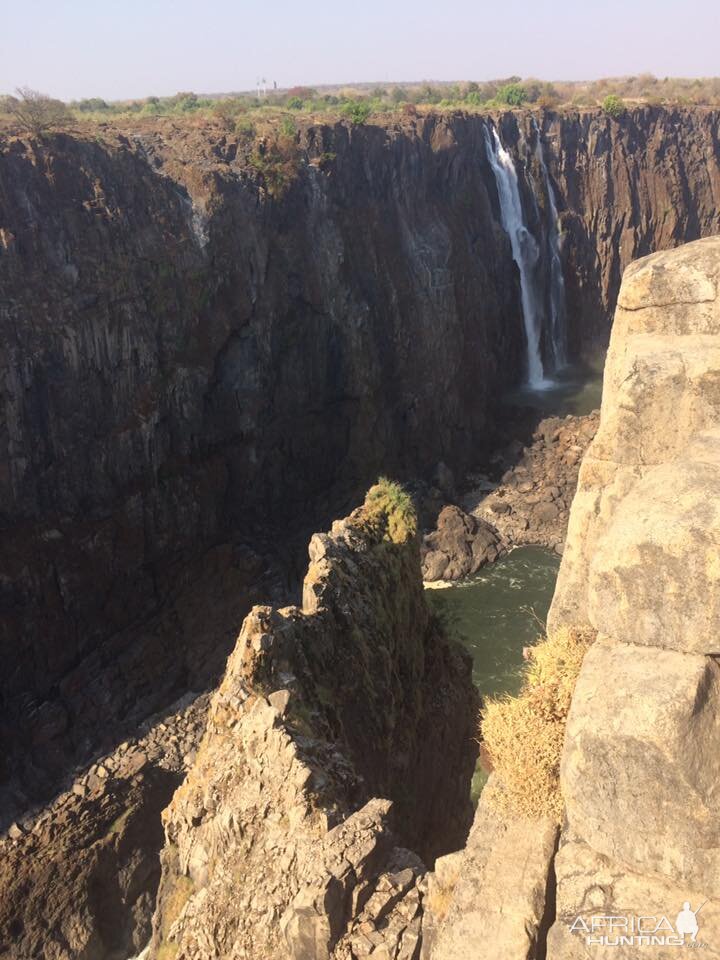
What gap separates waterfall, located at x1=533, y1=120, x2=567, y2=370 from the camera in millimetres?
64000

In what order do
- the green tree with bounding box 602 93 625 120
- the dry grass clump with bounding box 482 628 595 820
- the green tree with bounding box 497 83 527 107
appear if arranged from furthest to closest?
the green tree with bounding box 497 83 527 107, the green tree with bounding box 602 93 625 120, the dry grass clump with bounding box 482 628 595 820

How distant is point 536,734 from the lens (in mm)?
8188

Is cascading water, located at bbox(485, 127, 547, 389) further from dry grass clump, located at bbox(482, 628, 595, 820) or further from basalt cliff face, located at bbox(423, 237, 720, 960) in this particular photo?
basalt cliff face, located at bbox(423, 237, 720, 960)

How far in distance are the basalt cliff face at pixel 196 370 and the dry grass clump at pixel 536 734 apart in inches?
881

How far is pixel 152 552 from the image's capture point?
117 feet

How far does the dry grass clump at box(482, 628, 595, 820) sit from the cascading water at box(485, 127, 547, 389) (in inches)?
2120

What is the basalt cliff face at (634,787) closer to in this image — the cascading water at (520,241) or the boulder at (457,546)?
the boulder at (457,546)

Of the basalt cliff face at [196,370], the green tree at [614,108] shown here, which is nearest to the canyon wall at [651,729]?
the basalt cliff face at [196,370]

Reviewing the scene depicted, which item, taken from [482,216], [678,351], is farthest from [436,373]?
[678,351]

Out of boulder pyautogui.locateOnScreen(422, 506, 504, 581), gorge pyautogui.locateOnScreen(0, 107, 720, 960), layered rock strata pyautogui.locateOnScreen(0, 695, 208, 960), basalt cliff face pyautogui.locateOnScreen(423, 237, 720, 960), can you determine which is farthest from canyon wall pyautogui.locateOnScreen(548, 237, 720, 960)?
boulder pyautogui.locateOnScreen(422, 506, 504, 581)

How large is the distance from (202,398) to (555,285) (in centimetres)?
3693

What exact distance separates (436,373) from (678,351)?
42.6 metres

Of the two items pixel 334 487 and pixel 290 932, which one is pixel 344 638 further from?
pixel 334 487

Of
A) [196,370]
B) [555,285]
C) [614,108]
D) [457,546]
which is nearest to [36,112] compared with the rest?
[196,370]
